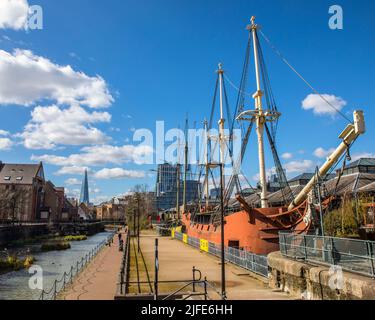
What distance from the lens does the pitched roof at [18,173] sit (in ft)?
292

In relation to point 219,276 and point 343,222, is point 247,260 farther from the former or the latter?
point 343,222

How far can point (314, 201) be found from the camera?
18.8 metres

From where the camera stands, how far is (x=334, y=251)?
12.5m

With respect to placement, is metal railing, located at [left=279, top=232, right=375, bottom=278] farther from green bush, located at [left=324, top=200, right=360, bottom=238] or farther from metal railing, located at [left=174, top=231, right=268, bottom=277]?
green bush, located at [left=324, top=200, right=360, bottom=238]

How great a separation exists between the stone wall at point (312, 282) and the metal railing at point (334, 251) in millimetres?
337

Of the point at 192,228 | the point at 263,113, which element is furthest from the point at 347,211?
the point at 192,228

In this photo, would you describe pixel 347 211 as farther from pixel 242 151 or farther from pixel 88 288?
pixel 88 288

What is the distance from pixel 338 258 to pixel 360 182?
28146 mm

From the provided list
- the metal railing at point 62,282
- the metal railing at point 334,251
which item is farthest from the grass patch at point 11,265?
the metal railing at point 334,251

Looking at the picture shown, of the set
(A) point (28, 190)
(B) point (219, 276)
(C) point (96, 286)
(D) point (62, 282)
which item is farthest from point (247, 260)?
(A) point (28, 190)

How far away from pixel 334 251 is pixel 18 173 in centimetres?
9348

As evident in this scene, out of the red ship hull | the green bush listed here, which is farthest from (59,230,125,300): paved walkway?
the green bush

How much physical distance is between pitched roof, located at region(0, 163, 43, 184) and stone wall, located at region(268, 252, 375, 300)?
8653cm

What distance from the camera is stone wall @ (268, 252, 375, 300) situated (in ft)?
32.6
